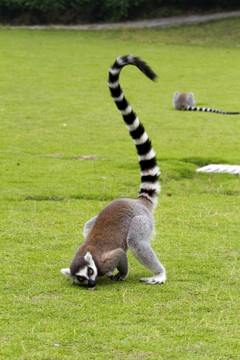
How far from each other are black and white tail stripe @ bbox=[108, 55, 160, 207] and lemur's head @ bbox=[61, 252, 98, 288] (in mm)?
1307

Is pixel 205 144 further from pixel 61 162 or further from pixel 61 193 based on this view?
pixel 61 193

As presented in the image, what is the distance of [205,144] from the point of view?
14.4 m

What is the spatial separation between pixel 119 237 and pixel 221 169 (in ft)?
19.5

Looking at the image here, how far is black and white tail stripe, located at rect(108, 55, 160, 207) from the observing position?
6152mm

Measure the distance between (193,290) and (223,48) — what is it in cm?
3027

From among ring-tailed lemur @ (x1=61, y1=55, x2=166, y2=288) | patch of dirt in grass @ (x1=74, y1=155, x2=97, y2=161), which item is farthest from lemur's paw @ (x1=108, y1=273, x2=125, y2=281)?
patch of dirt in grass @ (x1=74, y1=155, x2=97, y2=161)

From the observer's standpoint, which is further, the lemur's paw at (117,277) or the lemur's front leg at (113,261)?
the lemur's paw at (117,277)

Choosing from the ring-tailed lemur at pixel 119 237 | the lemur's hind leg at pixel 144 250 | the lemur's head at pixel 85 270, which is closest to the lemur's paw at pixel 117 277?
the ring-tailed lemur at pixel 119 237

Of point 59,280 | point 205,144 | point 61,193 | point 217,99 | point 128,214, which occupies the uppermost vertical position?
point 128,214

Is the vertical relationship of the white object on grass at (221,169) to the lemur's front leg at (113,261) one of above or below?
below

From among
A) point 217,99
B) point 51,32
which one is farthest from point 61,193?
point 51,32

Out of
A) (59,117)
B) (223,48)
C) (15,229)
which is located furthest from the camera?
(223,48)

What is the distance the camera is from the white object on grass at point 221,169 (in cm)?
1171

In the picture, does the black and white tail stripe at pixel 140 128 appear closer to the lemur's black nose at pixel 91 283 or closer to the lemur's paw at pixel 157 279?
the lemur's paw at pixel 157 279
